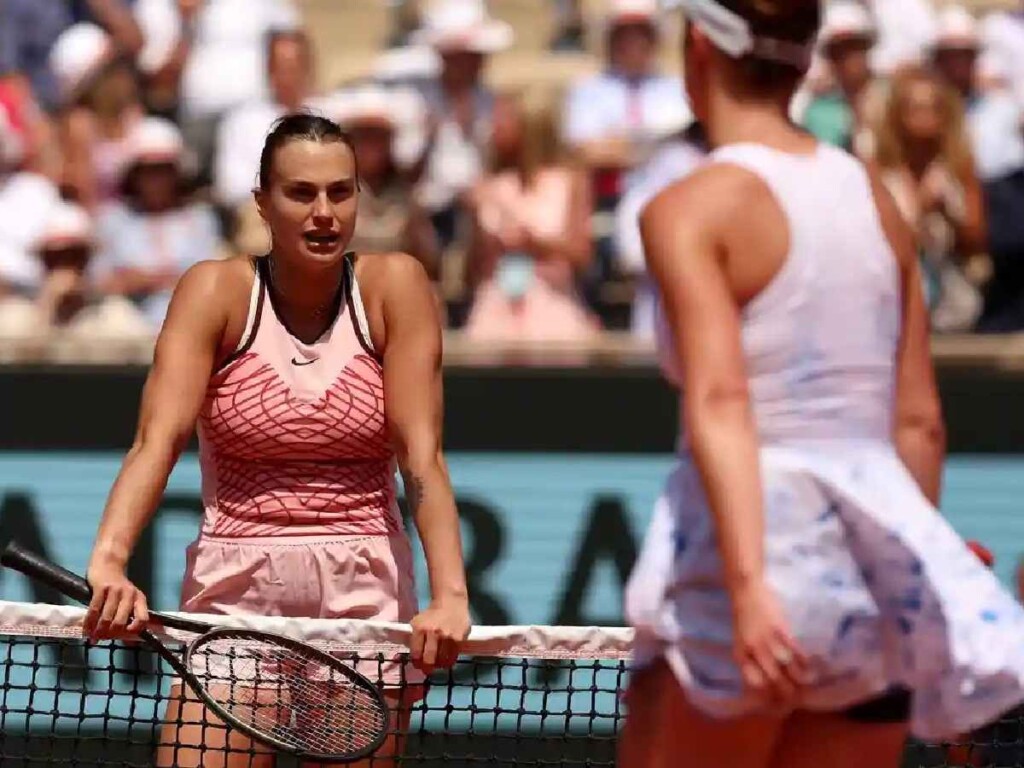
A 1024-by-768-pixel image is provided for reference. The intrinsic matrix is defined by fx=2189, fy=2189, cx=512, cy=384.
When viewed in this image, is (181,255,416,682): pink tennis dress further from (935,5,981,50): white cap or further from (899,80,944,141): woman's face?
(935,5,981,50): white cap

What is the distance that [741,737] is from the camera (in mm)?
3154

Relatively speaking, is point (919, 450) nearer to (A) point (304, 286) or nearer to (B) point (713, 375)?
(B) point (713, 375)

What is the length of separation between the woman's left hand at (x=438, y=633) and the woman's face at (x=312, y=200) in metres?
0.73

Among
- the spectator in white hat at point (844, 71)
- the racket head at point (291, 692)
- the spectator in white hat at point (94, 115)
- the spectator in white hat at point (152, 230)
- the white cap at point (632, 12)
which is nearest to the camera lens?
the racket head at point (291, 692)

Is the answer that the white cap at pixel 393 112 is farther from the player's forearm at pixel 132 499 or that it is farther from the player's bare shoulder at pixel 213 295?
the player's forearm at pixel 132 499

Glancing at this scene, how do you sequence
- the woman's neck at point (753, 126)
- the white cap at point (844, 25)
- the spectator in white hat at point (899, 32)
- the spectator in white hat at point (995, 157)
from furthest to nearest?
the spectator in white hat at point (899, 32) → the white cap at point (844, 25) → the spectator in white hat at point (995, 157) → the woman's neck at point (753, 126)

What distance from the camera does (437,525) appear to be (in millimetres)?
4152

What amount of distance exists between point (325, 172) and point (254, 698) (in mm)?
1039

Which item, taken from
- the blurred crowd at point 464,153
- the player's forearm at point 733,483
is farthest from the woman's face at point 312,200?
the blurred crowd at point 464,153

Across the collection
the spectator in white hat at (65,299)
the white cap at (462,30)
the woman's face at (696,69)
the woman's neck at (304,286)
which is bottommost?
the spectator in white hat at (65,299)

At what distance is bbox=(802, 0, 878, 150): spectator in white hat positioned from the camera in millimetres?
9133

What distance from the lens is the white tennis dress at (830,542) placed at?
3.09 m

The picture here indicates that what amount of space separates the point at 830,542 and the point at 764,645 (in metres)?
0.23

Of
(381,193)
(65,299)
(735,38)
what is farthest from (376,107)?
(735,38)
